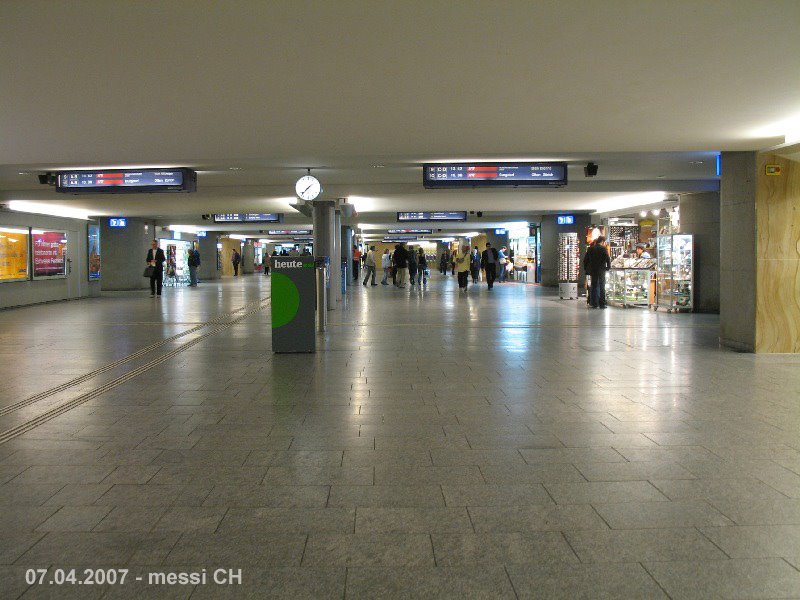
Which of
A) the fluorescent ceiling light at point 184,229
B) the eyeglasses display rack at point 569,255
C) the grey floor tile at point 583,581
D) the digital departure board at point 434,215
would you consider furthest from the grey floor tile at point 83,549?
the fluorescent ceiling light at point 184,229

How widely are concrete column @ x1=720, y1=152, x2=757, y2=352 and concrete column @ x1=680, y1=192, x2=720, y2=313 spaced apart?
540cm

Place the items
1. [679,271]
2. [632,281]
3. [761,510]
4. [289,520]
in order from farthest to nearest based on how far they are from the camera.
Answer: [632,281] → [679,271] → [761,510] → [289,520]

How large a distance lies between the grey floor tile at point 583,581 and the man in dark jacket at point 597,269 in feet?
48.3

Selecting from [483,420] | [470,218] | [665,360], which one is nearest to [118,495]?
[483,420]

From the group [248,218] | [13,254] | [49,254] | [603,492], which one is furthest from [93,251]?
[603,492]

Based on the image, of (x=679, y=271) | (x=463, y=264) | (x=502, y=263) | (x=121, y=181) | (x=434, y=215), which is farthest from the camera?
(x=502, y=263)

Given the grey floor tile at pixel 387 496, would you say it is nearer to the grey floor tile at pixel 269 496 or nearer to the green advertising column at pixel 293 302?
the grey floor tile at pixel 269 496

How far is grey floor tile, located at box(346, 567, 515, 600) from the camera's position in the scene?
2564 millimetres

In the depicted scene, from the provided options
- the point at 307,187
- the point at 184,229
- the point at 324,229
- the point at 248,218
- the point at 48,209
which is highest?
the point at 184,229

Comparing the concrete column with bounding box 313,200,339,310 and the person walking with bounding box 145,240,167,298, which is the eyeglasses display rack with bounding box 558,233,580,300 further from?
the person walking with bounding box 145,240,167,298

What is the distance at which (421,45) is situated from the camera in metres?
4.84

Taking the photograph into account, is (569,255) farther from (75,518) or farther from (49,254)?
(75,518)

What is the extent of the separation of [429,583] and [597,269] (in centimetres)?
1513

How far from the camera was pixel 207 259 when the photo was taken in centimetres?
3778
